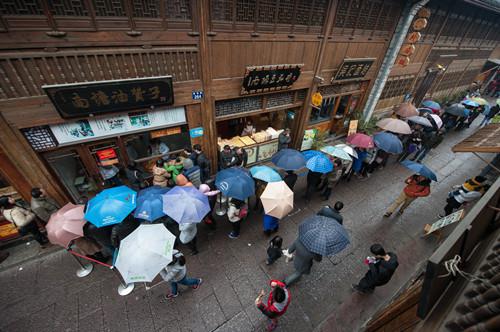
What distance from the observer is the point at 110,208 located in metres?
4.71

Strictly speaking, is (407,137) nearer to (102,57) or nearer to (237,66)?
(237,66)

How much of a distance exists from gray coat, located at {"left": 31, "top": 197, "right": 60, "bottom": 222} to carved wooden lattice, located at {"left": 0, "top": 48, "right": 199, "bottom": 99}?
2.62 m

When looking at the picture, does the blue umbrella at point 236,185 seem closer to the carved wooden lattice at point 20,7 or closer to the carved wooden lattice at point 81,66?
the carved wooden lattice at point 81,66

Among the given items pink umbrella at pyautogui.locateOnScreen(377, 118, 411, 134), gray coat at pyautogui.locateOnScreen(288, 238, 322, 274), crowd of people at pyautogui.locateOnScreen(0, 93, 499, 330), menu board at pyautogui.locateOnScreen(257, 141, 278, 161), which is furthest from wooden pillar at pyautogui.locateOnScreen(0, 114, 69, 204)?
pink umbrella at pyautogui.locateOnScreen(377, 118, 411, 134)

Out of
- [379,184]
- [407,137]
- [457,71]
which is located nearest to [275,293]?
[379,184]

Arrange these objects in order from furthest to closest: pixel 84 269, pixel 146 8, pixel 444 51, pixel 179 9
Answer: pixel 444 51 < pixel 84 269 < pixel 179 9 < pixel 146 8

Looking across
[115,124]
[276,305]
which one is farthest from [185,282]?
[115,124]

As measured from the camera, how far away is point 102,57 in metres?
5.07

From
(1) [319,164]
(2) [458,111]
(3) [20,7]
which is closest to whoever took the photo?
(3) [20,7]

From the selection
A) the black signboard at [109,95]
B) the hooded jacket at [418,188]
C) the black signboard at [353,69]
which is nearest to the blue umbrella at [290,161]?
the hooded jacket at [418,188]

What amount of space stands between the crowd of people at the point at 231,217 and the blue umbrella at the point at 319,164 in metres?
0.56

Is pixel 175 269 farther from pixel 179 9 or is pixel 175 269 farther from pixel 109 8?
pixel 179 9

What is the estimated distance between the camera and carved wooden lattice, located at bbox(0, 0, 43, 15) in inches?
158

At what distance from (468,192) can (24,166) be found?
504 inches
